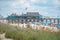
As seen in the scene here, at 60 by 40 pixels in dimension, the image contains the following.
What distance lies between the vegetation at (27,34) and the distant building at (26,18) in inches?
7.3

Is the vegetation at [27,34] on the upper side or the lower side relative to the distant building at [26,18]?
lower

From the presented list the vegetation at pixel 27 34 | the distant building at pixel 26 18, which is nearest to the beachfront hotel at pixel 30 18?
the distant building at pixel 26 18

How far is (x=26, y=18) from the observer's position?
4.04 m

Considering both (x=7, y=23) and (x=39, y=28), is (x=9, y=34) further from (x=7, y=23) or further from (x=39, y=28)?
(x=39, y=28)

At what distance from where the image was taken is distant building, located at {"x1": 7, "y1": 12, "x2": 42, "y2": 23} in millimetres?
3978

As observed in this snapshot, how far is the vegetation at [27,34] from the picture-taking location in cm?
381

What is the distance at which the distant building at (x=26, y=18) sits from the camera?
13.1 feet

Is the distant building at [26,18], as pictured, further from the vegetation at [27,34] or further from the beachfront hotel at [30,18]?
the vegetation at [27,34]

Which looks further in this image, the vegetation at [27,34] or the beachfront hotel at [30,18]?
the beachfront hotel at [30,18]

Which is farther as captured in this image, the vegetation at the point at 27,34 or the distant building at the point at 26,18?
the distant building at the point at 26,18

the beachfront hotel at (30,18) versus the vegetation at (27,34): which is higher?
the beachfront hotel at (30,18)

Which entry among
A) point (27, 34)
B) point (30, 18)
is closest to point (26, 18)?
point (30, 18)

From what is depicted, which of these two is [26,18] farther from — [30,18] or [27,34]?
[27,34]

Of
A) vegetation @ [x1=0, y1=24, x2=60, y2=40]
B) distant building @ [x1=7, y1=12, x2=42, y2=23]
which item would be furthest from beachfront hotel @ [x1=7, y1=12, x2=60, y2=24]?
vegetation @ [x1=0, y1=24, x2=60, y2=40]
